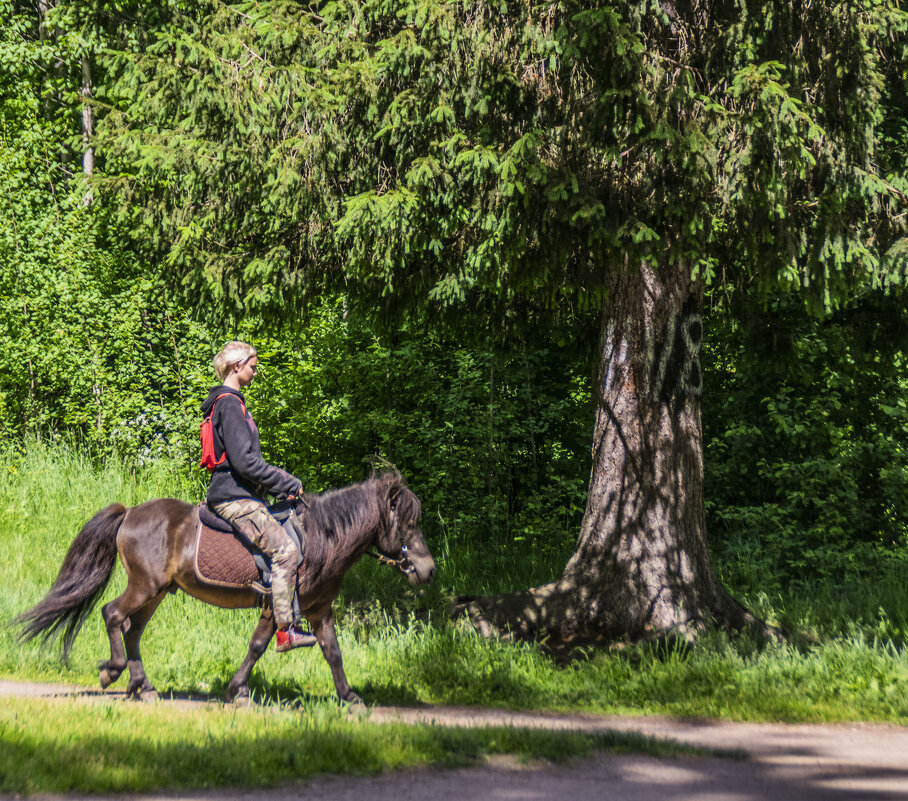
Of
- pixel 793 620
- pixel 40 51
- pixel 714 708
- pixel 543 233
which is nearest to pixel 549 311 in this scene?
pixel 543 233

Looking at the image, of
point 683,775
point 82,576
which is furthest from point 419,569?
point 82,576

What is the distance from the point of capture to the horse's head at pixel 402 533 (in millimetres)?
7059

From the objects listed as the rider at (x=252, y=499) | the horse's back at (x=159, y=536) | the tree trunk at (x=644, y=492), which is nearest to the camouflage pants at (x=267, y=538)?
the rider at (x=252, y=499)

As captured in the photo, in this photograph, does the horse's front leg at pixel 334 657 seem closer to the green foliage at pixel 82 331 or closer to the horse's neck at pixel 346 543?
the horse's neck at pixel 346 543

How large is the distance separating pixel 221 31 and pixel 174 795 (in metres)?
7.57

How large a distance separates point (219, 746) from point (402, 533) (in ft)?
7.17

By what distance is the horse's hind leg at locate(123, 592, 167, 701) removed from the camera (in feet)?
22.6

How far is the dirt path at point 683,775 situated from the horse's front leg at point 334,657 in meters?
0.22

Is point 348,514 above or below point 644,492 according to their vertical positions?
below

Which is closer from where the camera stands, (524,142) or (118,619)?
(118,619)

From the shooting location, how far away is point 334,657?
22.7 ft

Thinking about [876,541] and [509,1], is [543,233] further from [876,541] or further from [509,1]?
[876,541]

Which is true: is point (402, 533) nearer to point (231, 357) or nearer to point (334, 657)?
point (334, 657)

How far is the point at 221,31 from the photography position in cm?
978
